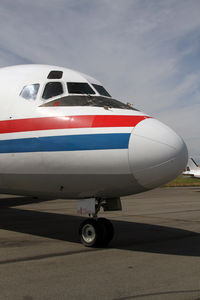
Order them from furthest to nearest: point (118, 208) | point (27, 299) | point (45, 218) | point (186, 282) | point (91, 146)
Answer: point (45, 218) → point (118, 208) → point (91, 146) → point (186, 282) → point (27, 299)

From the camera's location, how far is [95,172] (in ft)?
22.4

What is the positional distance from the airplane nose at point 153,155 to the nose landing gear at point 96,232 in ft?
5.73

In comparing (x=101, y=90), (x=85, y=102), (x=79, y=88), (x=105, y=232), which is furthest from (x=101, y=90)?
(x=105, y=232)

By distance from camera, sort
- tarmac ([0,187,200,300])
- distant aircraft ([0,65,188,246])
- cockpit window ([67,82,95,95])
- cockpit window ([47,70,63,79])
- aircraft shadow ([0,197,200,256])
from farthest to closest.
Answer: cockpit window ([47,70,63,79]), aircraft shadow ([0,197,200,256]), cockpit window ([67,82,95,95]), distant aircraft ([0,65,188,246]), tarmac ([0,187,200,300])

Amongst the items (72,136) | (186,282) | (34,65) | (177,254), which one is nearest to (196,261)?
(177,254)

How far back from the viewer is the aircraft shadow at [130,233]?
8.17m

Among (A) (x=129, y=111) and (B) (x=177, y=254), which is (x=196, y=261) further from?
(A) (x=129, y=111)

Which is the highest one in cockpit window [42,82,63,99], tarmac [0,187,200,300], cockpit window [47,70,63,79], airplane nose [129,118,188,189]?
cockpit window [47,70,63,79]

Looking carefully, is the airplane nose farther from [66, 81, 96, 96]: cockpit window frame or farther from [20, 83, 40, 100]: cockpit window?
[20, 83, 40, 100]: cockpit window

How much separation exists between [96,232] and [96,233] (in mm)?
28

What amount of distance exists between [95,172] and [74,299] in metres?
2.70

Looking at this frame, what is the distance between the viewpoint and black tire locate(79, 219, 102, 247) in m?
7.79

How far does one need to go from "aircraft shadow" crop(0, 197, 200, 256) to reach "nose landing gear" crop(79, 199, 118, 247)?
0.44 meters

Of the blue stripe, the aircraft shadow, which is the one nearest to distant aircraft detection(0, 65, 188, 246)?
the blue stripe
